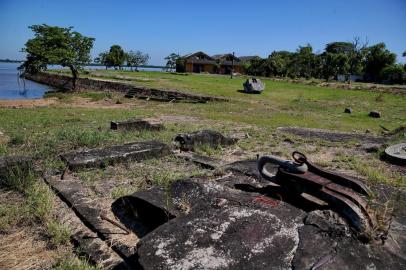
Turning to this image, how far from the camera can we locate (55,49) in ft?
82.4

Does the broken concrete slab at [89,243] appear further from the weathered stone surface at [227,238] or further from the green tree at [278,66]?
the green tree at [278,66]

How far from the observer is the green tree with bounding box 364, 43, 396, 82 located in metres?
46.4

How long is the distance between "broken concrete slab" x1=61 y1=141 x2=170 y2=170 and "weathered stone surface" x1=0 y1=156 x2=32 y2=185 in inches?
A: 20.7

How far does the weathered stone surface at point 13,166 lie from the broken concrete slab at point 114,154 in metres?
0.53

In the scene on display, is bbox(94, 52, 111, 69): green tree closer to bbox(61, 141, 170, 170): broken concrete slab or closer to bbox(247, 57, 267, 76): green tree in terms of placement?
bbox(247, 57, 267, 76): green tree

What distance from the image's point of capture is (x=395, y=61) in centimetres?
4650

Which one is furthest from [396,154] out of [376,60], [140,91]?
[376,60]

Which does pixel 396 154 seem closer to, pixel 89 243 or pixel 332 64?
pixel 89 243

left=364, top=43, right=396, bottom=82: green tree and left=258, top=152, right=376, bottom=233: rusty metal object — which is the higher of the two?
left=364, top=43, right=396, bottom=82: green tree

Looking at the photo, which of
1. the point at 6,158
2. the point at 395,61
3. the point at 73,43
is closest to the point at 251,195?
the point at 6,158

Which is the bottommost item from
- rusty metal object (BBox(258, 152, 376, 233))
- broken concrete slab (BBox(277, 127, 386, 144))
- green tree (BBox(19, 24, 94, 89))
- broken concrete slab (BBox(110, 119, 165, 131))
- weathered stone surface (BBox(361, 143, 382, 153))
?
broken concrete slab (BBox(277, 127, 386, 144))

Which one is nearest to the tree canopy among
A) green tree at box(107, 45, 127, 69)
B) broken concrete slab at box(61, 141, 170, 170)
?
green tree at box(107, 45, 127, 69)

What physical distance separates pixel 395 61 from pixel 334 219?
170ft

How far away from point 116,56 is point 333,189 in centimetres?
6674
